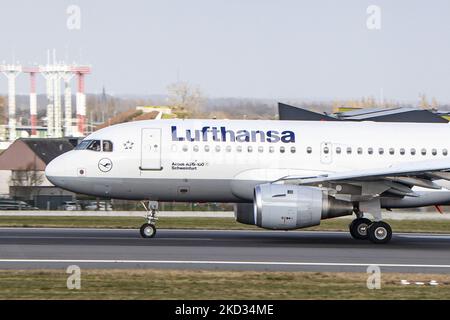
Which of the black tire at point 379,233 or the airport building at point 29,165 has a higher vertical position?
the airport building at point 29,165

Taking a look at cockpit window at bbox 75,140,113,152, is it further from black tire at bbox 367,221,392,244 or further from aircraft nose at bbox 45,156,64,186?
black tire at bbox 367,221,392,244

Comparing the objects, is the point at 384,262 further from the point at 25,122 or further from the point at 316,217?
the point at 25,122

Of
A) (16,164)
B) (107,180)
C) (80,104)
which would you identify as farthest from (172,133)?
(80,104)

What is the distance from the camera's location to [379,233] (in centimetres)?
2673

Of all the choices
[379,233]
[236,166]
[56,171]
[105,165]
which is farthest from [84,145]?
[379,233]

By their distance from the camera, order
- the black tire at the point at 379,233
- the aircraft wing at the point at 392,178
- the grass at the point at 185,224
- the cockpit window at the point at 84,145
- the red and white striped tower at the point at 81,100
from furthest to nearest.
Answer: the red and white striped tower at the point at 81,100
the grass at the point at 185,224
the cockpit window at the point at 84,145
the black tire at the point at 379,233
the aircraft wing at the point at 392,178

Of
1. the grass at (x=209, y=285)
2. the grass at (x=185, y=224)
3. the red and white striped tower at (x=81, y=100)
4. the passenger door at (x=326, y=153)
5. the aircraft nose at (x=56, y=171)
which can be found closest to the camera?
the grass at (x=209, y=285)

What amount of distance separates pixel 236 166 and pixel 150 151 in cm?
261

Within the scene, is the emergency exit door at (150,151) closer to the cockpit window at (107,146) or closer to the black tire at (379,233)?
the cockpit window at (107,146)

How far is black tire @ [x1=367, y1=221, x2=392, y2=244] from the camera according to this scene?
2672 centimetres

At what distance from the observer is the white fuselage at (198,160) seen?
88.4 feet

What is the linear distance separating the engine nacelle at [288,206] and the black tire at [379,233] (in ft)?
7.32

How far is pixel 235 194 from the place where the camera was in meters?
27.2

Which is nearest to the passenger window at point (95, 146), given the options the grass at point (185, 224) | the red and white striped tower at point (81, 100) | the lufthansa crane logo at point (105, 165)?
the lufthansa crane logo at point (105, 165)
